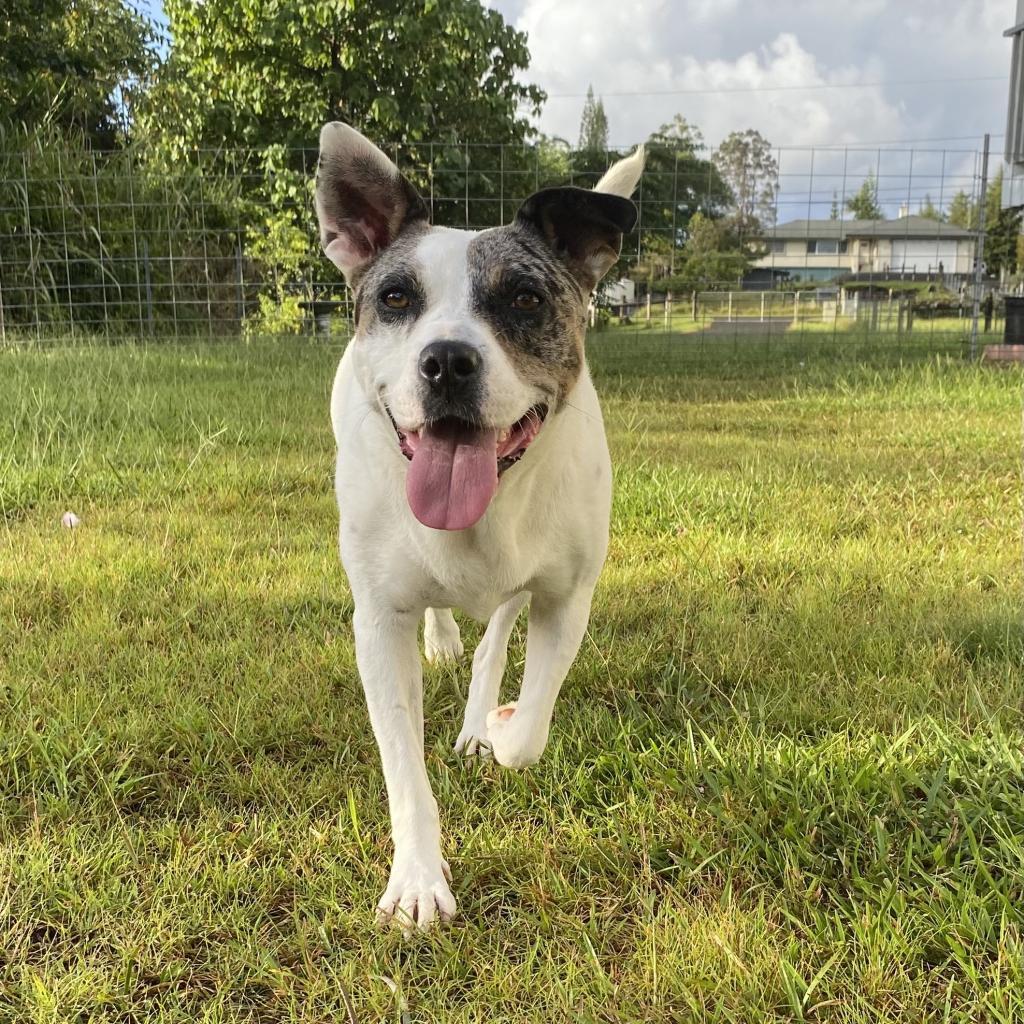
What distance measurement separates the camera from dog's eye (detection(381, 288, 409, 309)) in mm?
2072

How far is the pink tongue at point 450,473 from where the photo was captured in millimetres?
1896

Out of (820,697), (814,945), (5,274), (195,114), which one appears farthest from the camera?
(195,114)

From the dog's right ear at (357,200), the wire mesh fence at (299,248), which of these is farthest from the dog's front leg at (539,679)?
the wire mesh fence at (299,248)

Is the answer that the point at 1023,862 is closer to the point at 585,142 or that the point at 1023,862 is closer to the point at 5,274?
the point at 5,274

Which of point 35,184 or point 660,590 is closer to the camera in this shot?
point 660,590

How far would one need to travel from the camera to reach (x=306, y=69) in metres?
13.7

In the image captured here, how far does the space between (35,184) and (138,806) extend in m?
10.8

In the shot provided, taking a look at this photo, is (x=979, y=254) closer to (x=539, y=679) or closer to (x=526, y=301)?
(x=526, y=301)

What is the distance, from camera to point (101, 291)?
1097 cm

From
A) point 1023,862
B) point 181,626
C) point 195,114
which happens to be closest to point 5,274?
point 195,114

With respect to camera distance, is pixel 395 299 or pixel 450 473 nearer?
pixel 450 473

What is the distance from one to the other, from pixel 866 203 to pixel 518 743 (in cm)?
1227

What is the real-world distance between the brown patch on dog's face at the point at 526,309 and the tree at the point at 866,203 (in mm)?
10523

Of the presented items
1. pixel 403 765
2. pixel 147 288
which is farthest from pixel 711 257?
pixel 403 765
